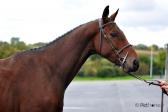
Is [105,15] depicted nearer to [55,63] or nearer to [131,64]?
[131,64]

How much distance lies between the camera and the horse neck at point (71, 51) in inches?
334

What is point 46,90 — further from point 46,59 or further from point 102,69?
point 102,69

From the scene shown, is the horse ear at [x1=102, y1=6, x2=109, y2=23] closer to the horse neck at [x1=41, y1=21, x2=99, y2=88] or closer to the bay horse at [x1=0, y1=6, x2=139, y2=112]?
the bay horse at [x1=0, y1=6, x2=139, y2=112]

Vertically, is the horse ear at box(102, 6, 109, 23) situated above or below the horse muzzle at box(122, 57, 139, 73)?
above

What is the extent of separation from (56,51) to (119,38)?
0.87 metres

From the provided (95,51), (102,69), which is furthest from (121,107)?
(102,69)

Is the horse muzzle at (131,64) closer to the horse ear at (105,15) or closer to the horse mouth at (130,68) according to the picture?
the horse mouth at (130,68)

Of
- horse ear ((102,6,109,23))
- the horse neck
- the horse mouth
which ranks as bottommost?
the horse mouth

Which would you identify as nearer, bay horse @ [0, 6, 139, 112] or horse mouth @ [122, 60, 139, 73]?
bay horse @ [0, 6, 139, 112]

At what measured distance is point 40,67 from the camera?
8375 mm

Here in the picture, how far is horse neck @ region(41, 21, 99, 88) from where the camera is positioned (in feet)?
27.8

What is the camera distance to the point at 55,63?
8477 mm

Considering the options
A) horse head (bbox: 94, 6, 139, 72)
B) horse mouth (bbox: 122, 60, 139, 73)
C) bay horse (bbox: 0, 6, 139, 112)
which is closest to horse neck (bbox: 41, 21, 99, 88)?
bay horse (bbox: 0, 6, 139, 112)

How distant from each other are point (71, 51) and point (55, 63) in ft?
0.91
